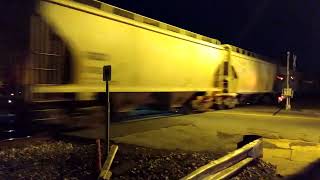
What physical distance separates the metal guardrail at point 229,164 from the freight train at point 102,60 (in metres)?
5.49

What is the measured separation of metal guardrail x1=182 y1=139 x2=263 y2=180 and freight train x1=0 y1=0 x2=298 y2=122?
5487 mm

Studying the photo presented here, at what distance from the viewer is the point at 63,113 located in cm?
1245

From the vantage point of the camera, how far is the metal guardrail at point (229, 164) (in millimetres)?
7027

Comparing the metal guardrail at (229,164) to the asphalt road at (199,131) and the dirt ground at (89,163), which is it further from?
the asphalt road at (199,131)

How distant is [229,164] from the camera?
8.19 m

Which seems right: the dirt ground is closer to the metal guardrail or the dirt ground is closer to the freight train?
the metal guardrail

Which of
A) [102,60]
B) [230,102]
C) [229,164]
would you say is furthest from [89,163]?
[230,102]

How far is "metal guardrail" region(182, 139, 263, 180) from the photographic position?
7.03 meters

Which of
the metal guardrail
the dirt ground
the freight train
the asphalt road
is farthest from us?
the asphalt road

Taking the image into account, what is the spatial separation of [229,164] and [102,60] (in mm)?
6767

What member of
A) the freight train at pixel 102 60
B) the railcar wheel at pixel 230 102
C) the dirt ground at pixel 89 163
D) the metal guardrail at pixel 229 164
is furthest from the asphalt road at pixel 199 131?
the railcar wheel at pixel 230 102

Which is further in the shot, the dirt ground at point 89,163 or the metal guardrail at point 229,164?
the dirt ground at point 89,163

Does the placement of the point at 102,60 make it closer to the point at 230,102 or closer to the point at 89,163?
the point at 89,163

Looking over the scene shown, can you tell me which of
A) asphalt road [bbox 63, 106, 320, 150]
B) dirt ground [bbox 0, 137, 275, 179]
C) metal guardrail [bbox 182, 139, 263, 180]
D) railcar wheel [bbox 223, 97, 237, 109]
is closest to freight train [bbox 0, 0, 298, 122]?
asphalt road [bbox 63, 106, 320, 150]
